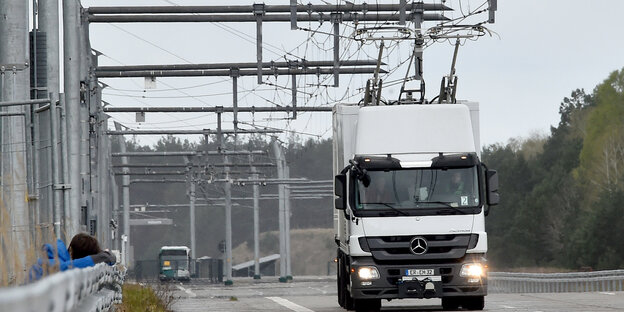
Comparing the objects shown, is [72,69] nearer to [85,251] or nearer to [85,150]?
[85,150]

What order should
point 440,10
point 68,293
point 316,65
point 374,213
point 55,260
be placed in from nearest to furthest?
1. point 68,293
2. point 55,260
3. point 374,213
4. point 440,10
5. point 316,65

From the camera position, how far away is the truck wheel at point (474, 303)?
74.6ft

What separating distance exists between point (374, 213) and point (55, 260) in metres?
10.6

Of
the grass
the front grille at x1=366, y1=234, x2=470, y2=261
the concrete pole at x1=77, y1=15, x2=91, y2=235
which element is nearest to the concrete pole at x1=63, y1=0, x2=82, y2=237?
the concrete pole at x1=77, y1=15, x2=91, y2=235

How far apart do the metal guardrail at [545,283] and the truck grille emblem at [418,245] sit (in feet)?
79.5

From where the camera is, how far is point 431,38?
24.8 meters

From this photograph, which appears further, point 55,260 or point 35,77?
point 35,77

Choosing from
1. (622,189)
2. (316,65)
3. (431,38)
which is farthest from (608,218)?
(431,38)

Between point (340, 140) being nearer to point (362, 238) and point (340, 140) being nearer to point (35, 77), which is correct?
point (362, 238)

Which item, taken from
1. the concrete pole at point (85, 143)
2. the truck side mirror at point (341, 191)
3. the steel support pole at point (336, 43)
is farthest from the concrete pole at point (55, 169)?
the steel support pole at point (336, 43)

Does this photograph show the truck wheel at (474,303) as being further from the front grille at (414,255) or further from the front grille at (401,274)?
the front grille at (414,255)

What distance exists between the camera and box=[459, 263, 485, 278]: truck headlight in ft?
70.7

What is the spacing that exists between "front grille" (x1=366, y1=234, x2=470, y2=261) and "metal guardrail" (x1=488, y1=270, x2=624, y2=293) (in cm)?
2407

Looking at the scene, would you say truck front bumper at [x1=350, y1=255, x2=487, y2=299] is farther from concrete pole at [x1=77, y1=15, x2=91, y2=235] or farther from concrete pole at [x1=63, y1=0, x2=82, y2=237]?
concrete pole at [x1=77, y1=15, x2=91, y2=235]
